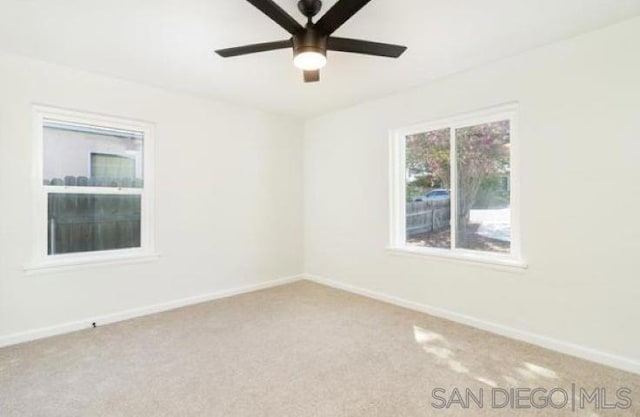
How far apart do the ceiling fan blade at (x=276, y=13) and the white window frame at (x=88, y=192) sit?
2371 millimetres

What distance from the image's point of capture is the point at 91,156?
333cm

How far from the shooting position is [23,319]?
2.86 m

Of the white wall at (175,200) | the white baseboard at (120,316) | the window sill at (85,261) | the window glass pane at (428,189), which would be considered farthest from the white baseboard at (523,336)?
the window sill at (85,261)

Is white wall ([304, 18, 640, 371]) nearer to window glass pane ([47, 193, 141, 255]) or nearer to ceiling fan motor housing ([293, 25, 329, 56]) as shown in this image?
ceiling fan motor housing ([293, 25, 329, 56])

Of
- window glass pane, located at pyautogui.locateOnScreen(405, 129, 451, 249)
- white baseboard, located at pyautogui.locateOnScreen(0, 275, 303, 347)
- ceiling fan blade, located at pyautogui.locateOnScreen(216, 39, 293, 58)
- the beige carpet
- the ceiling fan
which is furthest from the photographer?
window glass pane, located at pyautogui.locateOnScreen(405, 129, 451, 249)

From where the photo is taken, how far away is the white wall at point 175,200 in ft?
9.30

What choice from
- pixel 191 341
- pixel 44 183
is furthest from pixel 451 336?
pixel 44 183

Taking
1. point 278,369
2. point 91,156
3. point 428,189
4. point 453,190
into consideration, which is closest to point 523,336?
point 453,190

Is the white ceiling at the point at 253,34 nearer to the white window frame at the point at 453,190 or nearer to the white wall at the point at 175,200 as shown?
the white wall at the point at 175,200

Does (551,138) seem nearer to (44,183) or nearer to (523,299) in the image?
(523,299)

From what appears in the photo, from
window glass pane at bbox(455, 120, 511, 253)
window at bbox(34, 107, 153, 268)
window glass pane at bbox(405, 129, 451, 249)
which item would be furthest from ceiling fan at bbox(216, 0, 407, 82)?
window at bbox(34, 107, 153, 268)

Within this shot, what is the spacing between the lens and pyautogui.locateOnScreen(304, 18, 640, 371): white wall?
2354 mm

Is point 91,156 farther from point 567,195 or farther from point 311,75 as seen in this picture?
point 567,195

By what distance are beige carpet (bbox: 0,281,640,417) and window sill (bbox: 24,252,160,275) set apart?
0.60 metres
